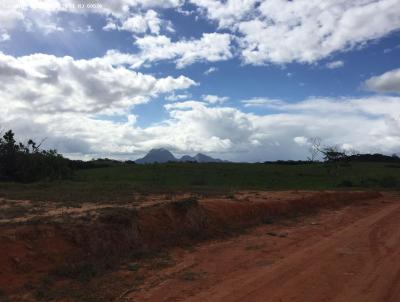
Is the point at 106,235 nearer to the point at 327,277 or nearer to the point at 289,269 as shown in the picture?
the point at 289,269

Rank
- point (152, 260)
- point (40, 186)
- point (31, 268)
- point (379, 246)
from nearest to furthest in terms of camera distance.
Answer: point (31, 268) → point (152, 260) → point (379, 246) → point (40, 186)

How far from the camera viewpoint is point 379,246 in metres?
12.9

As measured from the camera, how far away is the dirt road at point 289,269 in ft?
27.7

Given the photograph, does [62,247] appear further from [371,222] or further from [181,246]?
[371,222]

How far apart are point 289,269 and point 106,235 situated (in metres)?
4.51

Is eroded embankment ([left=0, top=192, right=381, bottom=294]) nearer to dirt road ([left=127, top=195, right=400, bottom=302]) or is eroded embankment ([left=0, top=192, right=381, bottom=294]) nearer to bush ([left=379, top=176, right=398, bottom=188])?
dirt road ([left=127, top=195, right=400, bottom=302])

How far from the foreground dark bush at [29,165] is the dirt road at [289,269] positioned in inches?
1130

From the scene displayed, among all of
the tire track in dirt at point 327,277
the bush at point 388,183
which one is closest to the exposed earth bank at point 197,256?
the tire track in dirt at point 327,277

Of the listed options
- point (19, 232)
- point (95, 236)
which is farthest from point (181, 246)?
point (19, 232)

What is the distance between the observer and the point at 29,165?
40.6 metres

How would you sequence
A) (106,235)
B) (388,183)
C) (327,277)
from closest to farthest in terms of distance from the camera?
(327,277) → (106,235) → (388,183)

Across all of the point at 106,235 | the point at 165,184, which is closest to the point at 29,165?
the point at 165,184

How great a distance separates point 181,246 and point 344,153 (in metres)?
56.4

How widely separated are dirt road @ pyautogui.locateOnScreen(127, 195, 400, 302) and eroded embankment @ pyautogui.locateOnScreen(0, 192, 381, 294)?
1.12 metres
